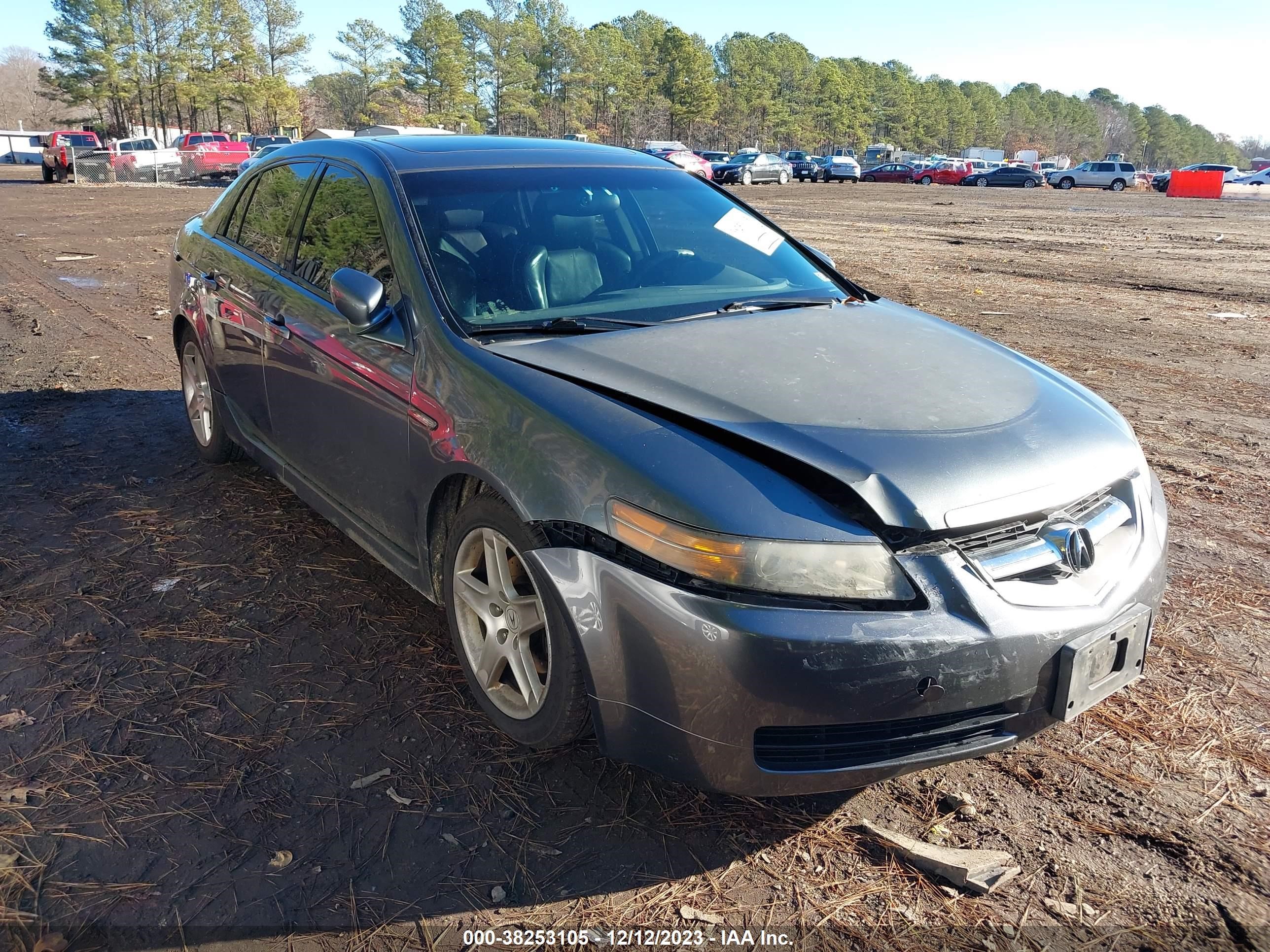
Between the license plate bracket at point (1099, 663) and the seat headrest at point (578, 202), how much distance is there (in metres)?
2.23

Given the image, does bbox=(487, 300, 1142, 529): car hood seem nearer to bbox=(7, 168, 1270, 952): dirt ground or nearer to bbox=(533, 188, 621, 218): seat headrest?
bbox=(533, 188, 621, 218): seat headrest

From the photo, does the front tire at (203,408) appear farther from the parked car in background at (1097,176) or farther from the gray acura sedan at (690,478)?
the parked car in background at (1097,176)

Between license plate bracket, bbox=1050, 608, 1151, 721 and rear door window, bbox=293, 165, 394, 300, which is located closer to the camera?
license plate bracket, bbox=1050, 608, 1151, 721

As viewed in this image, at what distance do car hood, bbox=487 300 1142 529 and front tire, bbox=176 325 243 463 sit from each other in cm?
253

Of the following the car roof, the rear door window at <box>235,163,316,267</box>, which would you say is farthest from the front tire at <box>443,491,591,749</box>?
the rear door window at <box>235,163,316,267</box>

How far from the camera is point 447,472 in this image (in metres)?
2.83

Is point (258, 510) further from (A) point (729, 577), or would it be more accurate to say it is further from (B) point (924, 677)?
(B) point (924, 677)

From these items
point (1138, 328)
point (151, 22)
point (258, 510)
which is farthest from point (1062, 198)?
point (151, 22)

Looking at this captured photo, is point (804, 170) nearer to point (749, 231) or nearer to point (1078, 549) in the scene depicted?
point (749, 231)

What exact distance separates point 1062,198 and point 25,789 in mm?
42322

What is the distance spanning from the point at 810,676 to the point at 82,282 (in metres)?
12.2

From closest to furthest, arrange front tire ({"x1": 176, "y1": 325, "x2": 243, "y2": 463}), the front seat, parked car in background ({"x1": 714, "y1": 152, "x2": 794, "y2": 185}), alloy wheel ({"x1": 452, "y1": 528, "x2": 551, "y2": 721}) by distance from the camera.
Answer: alloy wheel ({"x1": 452, "y1": 528, "x2": 551, "y2": 721}) < the front seat < front tire ({"x1": 176, "y1": 325, "x2": 243, "y2": 463}) < parked car in background ({"x1": 714, "y1": 152, "x2": 794, "y2": 185})

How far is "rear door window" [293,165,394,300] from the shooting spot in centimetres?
335

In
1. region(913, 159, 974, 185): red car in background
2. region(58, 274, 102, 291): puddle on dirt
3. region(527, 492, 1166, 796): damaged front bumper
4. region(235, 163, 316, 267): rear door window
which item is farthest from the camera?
region(913, 159, 974, 185): red car in background
